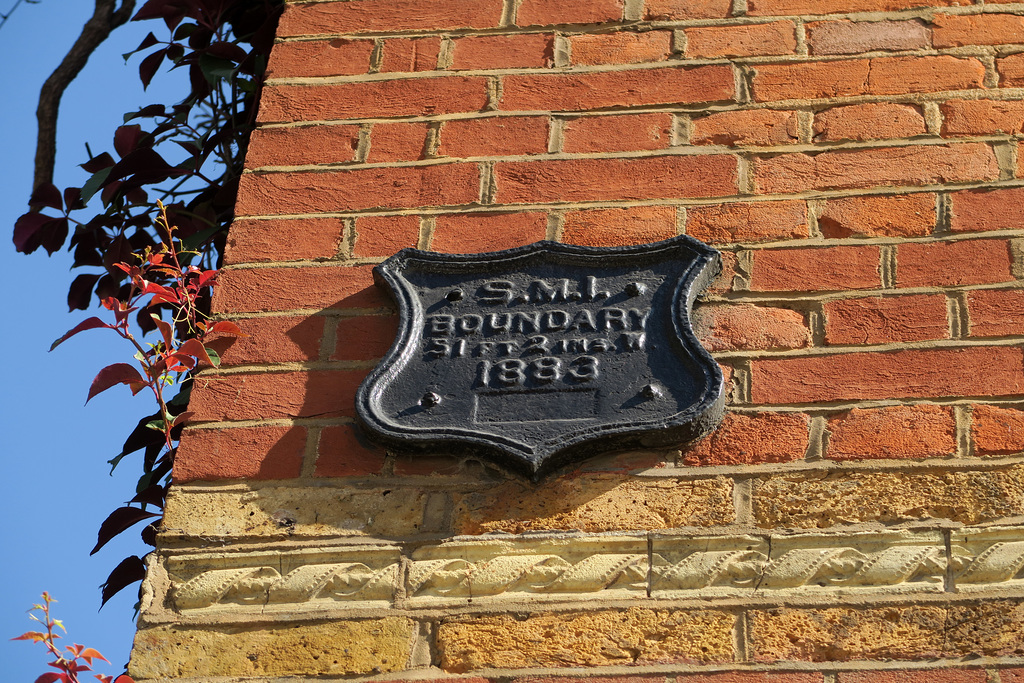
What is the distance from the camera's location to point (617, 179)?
2.02 metres

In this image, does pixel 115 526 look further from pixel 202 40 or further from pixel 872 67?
Answer: pixel 872 67

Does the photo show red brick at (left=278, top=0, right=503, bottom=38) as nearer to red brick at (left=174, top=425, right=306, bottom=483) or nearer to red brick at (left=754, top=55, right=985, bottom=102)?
red brick at (left=754, top=55, right=985, bottom=102)

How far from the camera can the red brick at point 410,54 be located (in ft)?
7.29

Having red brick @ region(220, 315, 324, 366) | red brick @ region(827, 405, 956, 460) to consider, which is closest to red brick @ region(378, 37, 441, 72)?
red brick @ region(220, 315, 324, 366)

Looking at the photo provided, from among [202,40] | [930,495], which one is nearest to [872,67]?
[930,495]

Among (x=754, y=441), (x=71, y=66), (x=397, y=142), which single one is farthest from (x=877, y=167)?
(x=71, y=66)

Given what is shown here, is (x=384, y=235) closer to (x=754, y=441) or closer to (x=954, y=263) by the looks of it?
(x=754, y=441)

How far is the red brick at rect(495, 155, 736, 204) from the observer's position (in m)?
2.00

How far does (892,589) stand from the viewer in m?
1.58

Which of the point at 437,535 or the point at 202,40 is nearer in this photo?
the point at 437,535

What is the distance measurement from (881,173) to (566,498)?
787mm

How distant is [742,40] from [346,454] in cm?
106

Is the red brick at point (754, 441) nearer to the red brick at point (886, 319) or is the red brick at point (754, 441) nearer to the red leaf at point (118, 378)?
the red brick at point (886, 319)

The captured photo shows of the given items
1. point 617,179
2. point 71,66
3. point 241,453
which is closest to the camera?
point 241,453
